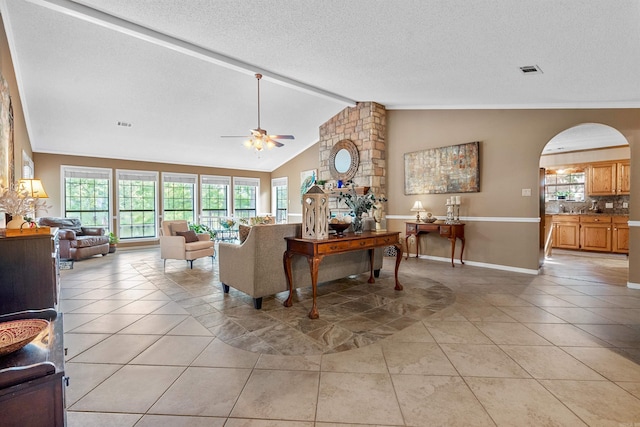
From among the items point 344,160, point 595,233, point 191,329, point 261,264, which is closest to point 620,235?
point 595,233

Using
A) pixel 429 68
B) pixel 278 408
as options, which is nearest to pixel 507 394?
pixel 278 408

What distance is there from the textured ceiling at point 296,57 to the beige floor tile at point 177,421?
320 centimetres

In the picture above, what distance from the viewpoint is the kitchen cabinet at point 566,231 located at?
7188 mm

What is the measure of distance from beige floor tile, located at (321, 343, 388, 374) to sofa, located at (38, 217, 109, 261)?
5917 mm

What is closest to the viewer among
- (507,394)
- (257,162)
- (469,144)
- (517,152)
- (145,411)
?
(145,411)

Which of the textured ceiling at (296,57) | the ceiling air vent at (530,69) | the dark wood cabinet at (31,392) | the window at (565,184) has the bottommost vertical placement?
the dark wood cabinet at (31,392)

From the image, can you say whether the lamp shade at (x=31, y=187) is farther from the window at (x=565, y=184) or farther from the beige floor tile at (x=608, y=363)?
the window at (x=565, y=184)

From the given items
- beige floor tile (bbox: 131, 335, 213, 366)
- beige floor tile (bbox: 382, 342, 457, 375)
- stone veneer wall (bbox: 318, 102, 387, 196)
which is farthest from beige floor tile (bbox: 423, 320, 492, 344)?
stone veneer wall (bbox: 318, 102, 387, 196)

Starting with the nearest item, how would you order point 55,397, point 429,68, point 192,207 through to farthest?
point 55,397 < point 429,68 < point 192,207

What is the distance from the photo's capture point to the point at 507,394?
6.02 feet

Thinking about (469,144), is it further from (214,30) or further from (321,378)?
(321,378)

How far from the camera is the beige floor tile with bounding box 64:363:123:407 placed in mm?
1832

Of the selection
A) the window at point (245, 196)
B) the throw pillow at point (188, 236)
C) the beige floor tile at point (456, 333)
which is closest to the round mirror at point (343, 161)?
the throw pillow at point (188, 236)

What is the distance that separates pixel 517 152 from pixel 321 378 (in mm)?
4893
